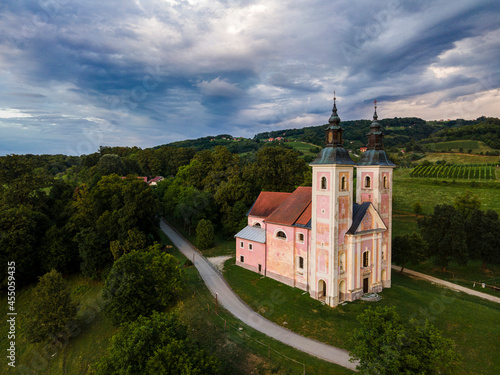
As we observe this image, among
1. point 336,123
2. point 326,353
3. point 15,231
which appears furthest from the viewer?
point 15,231

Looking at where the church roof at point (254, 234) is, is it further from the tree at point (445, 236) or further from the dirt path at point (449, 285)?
the tree at point (445, 236)

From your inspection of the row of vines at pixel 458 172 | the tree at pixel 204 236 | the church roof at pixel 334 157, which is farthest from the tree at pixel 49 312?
the row of vines at pixel 458 172

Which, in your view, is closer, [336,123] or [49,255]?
[336,123]

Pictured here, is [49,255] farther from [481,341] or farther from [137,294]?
[481,341]

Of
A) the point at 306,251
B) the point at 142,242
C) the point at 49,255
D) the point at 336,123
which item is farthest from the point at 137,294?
the point at 336,123

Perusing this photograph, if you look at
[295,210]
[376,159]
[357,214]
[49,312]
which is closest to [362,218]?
[357,214]

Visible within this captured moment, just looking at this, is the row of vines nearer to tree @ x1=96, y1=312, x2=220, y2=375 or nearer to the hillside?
the hillside
